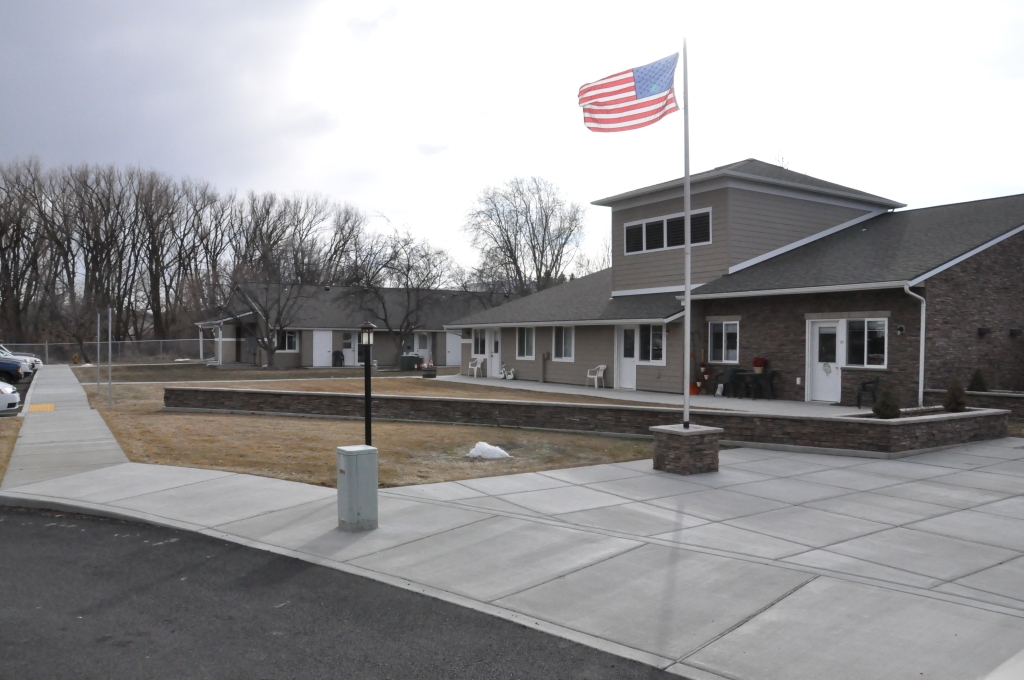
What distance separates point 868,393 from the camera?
66.5 feet

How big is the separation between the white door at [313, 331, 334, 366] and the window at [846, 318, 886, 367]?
3349 cm

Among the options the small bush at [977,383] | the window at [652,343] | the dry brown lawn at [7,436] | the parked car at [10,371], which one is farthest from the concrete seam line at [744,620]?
the parked car at [10,371]

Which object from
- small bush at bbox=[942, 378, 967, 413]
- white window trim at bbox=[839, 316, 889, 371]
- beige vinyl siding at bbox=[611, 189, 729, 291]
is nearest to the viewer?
small bush at bbox=[942, 378, 967, 413]

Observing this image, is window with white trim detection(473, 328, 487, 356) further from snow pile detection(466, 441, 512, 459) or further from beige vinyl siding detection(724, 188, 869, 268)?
snow pile detection(466, 441, 512, 459)

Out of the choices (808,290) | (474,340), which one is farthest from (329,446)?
(474,340)

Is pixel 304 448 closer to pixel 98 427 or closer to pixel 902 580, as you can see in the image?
pixel 98 427

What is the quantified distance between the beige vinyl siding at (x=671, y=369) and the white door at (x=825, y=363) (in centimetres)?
422

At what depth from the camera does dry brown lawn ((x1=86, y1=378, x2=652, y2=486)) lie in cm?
1141

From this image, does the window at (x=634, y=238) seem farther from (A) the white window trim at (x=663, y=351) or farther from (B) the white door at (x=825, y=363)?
(B) the white door at (x=825, y=363)

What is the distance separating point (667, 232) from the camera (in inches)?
1046

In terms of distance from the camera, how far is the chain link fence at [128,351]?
5444 cm

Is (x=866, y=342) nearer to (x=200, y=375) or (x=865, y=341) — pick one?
(x=865, y=341)

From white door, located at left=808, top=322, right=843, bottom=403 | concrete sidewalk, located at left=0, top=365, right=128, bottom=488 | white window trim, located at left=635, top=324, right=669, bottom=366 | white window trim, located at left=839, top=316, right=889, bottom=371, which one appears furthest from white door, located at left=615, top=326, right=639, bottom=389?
concrete sidewalk, located at left=0, top=365, right=128, bottom=488

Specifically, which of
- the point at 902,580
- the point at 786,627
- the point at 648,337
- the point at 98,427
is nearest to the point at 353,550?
the point at 786,627
